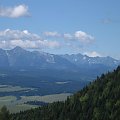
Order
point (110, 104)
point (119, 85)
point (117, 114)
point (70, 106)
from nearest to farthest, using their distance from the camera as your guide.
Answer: point (117, 114), point (110, 104), point (119, 85), point (70, 106)

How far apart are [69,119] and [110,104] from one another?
1856cm

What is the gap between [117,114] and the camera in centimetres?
15475

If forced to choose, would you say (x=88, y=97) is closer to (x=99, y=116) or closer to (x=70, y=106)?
(x=70, y=106)

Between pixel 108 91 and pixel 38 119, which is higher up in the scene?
pixel 108 91

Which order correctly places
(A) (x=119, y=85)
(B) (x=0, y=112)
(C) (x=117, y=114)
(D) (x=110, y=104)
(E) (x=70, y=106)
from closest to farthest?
(B) (x=0, y=112), (C) (x=117, y=114), (D) (x=110, y=104), (A) (x=119, y=85), (E) (x=70, y=106)

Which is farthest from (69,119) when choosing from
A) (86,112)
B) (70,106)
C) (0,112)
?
(0,112)

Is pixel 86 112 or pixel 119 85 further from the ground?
pixel 119 85

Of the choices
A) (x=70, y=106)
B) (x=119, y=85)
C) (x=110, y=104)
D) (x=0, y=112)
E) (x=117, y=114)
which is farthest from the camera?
(x=70, y=106)

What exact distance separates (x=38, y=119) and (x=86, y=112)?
97.0 feet

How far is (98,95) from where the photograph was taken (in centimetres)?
19262

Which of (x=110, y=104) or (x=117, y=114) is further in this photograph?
(x=110, y=104)

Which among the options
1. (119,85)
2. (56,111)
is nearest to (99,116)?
(119,85)

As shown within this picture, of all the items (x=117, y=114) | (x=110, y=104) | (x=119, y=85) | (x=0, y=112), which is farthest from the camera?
(x=119, y=85)

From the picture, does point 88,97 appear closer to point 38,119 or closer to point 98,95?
point 98,95
